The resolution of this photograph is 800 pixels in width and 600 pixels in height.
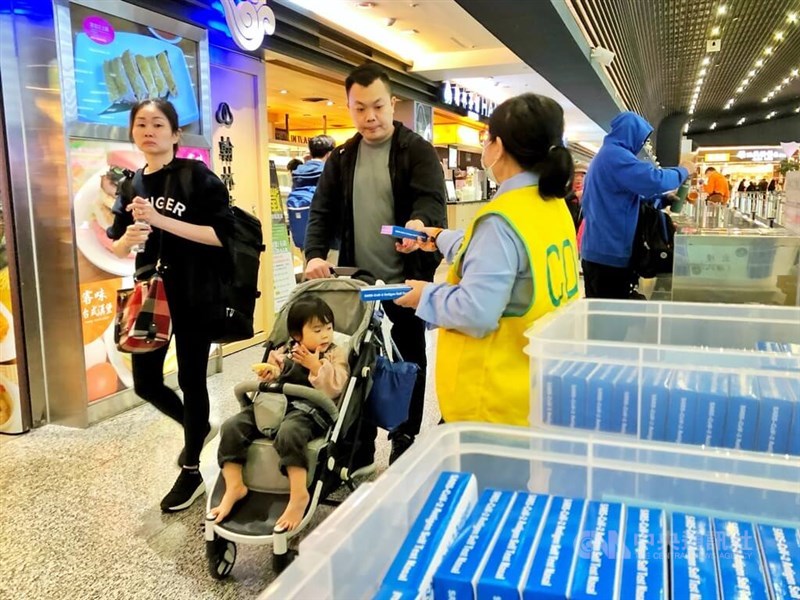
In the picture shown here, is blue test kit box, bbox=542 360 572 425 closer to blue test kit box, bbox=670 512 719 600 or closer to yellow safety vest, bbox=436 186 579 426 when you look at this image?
blue test kit box, bbox=670 512 719 600

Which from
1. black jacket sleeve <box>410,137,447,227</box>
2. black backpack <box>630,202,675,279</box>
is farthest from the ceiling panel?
black jacket sleeve <box>410,137,447,227</box>

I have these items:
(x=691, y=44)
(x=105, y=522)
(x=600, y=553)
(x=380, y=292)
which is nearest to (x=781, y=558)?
(x=600, y=553)

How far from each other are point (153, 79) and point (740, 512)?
4.07 metres

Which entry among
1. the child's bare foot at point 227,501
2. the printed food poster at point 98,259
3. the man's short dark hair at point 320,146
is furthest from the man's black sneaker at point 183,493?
the man's short dark hair at point 320,146

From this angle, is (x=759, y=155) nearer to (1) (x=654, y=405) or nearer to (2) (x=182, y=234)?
(2) (x=182, y=234)

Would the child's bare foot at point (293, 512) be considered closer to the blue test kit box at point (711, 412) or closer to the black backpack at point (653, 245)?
the blue test kit box at point (711, 412)

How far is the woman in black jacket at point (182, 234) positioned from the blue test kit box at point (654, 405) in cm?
187

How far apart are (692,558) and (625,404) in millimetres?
417

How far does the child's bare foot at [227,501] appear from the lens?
2059mm

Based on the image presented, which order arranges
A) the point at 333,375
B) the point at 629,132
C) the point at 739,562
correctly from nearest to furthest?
the point at 739,562 < the point at 333,375 < the point at 629,132

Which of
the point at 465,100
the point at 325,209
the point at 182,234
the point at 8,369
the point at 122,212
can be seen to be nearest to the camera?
the point at 182,234

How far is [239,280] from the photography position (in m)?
2.60

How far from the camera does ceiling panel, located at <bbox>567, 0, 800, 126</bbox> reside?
27.6ft

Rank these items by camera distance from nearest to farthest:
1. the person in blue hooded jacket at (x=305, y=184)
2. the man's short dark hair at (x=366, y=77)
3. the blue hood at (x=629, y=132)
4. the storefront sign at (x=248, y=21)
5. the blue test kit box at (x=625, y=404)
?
1. the blue test kit box at (x=625, y=404)
2. the man's short dark hair at (x=366, y=77)
3. the blue hood at (x=629, y=132)
4. the storefront sign at (x=248, y=21)
5. the person in blue hooded jacket at (x=305, y=184)
